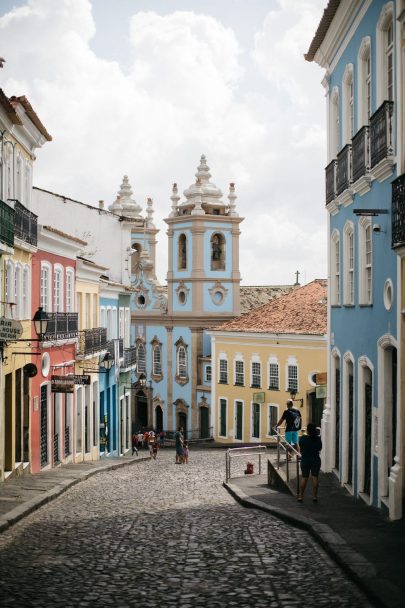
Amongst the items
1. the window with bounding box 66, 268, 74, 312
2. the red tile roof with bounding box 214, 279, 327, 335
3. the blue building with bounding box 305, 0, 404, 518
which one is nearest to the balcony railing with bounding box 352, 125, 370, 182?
the blue building with bounding box 305, 0, 404, 518

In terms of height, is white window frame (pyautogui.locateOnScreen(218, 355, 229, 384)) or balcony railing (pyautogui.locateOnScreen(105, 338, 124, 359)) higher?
balcony railing (pyautogui.locateOnScreen(105, 338, 124, 359))

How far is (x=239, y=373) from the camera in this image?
5097cm

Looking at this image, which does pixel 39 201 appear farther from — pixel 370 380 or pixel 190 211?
pixel 190 211

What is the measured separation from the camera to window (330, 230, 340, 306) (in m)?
19.7

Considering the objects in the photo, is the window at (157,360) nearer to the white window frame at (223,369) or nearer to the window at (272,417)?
the white window frame at (223,369)

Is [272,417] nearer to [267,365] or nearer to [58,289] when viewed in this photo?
[267,365]

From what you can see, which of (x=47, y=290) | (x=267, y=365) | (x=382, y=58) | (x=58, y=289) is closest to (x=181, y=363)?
(x=267, y=365)

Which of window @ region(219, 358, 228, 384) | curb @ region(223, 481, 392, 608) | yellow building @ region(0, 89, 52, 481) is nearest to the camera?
curb @ region(223, 481, 392, 608)

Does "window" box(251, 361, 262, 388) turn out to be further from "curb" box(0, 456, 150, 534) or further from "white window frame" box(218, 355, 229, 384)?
"curb" box(0, 456, 150, 534)

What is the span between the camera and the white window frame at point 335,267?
64.7ft

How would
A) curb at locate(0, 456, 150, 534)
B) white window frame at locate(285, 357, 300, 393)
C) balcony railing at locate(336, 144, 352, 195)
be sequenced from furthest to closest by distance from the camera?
white window frame at locate(285, 357, 300, 393) → balcony railing at locate(336, 144, 352, 195) → curb at locate(0, 456, 150, 534)

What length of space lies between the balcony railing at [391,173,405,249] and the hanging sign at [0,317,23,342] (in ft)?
22.8

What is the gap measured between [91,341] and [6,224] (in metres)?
12.0

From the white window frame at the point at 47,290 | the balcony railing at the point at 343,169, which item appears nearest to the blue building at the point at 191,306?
the white window frame at the point at 47,290
